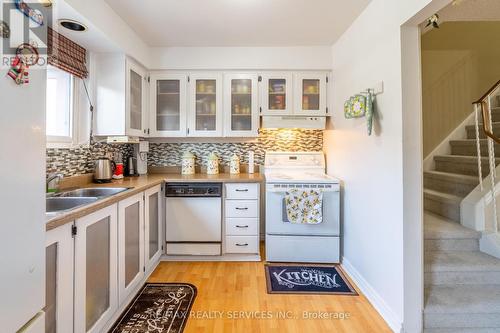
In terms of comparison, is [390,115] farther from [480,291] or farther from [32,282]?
[32,282]

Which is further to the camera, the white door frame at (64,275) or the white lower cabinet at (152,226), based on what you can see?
the white lower cabinet at (152,226)

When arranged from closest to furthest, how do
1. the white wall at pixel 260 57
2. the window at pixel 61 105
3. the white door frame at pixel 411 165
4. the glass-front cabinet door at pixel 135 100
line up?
the white door frame at pixel 411 165 < the window at pixel 61 105 < the glass-front cabinet door at pixel 135 100 < the white wall at pixel 260 57

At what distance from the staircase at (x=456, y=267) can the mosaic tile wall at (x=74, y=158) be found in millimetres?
2921

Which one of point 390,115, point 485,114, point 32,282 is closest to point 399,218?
point 390,115

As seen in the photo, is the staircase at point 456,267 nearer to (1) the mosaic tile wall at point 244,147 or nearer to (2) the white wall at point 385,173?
(2) the white wall at point 385,173

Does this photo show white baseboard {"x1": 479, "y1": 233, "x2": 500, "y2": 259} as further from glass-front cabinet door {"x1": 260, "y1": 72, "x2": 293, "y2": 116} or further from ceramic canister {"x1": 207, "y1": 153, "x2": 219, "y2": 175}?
ceramic canister {"x1": 207, "y1": 153, "x2": 219, "y2": 175}

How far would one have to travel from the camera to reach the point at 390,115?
68.6 inches

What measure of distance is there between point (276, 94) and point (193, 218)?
1.73m

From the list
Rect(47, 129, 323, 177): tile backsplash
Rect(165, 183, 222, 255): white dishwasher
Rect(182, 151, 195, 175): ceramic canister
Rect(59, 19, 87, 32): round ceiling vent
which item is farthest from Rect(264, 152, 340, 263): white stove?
Rect(59, 19, 87, 32): round ceiling vent

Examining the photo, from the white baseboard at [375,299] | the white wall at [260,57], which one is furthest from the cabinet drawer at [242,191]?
the white wall at [260,57]

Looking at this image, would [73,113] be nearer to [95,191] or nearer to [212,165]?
[95,191]

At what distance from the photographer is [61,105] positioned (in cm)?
222

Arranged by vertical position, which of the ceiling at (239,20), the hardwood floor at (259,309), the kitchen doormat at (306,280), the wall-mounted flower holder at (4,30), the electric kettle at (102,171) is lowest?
the hardwood floor at (259,309)

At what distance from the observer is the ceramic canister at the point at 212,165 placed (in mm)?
3109
